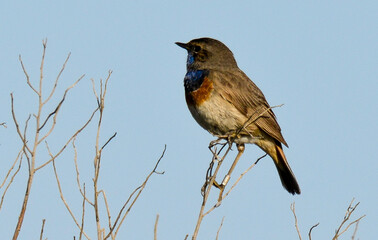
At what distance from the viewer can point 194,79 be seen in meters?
7.97

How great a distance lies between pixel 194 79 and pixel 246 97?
2.47ft

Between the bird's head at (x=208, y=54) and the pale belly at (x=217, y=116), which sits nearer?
the pale belly at (x=217, y=116)

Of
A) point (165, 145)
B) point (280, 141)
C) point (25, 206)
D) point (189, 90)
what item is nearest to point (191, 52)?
point (189, 90)

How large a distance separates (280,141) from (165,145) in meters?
3.10

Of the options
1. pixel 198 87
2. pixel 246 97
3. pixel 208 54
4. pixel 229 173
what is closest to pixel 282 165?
pixel 246 97

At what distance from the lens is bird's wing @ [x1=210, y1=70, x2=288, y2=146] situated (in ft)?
25.8

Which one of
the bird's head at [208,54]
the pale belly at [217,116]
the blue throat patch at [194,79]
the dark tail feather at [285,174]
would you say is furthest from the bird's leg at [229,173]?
the bird's head at [208,54]

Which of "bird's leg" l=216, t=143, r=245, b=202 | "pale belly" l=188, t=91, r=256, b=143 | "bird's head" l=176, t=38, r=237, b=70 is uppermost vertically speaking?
"bird's head" l=176, t=38, r=237, b=70

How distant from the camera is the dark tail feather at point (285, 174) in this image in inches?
327

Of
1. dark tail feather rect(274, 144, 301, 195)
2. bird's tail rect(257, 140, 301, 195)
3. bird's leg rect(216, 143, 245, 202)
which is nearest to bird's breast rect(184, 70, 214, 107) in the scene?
bird's leg rect(216, 143, 245, 202)

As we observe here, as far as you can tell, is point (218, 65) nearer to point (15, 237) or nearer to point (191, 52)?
point (191, 52)

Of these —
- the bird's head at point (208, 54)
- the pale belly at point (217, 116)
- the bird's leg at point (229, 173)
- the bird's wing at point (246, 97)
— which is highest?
the bird's head at point (208, 54)

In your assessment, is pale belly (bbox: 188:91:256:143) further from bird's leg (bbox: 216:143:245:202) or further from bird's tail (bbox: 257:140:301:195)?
bird's tail (bbox: 257:140:301:195)

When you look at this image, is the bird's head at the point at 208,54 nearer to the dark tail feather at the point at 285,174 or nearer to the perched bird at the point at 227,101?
the perched bird at the point at 227,101
